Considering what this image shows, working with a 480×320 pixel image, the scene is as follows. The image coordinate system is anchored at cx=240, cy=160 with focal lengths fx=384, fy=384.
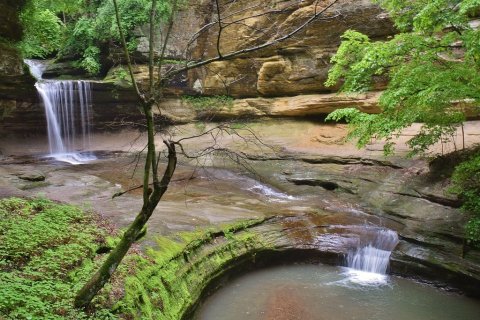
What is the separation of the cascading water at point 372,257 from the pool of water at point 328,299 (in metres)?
0.07

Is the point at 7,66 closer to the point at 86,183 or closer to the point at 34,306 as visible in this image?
the point at 86,183

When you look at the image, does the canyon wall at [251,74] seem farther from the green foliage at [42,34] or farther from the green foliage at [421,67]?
the green foliage at [421,67]

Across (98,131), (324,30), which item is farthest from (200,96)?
(324,30)

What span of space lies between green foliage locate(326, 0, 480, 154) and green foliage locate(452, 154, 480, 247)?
1359 mm

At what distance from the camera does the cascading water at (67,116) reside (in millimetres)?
18953

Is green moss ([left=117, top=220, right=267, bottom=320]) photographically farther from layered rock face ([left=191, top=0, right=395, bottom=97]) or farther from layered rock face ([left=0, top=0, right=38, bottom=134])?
layered rock face ([left=0, top=0, right=38, bottom=134])

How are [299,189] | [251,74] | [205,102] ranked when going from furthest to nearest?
[205,102] < [251,74] < [299,189]

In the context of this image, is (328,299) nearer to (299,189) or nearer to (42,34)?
(299,189)

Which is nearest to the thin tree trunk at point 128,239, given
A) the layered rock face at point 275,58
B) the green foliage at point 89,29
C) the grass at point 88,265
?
the grass at point 88,265

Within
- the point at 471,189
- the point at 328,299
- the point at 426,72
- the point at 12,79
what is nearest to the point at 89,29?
the point at 12,79

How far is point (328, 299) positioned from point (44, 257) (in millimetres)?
5205

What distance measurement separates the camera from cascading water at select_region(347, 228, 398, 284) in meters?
8.75

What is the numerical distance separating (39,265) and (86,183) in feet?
23.4

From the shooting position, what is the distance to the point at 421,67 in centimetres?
821
